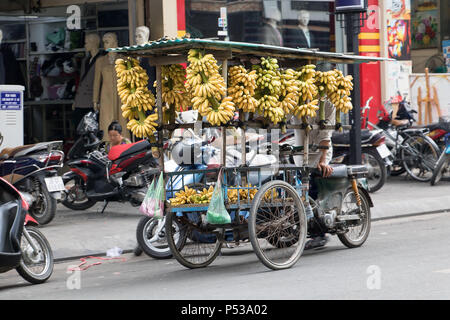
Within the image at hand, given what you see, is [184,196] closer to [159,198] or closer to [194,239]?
[159,198]

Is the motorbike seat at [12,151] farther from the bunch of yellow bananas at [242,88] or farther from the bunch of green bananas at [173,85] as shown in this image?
the bunch of yellow bananas at [242,88]

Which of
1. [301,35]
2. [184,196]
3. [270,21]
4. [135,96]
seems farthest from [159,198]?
[301,35]

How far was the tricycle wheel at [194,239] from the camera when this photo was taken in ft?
26.3

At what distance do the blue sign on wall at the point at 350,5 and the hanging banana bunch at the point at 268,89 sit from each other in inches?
154

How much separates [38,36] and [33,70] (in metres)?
0.59

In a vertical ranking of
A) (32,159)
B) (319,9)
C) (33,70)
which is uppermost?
(319,9)

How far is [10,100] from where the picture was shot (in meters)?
11.4

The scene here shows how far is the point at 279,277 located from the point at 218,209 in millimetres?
783

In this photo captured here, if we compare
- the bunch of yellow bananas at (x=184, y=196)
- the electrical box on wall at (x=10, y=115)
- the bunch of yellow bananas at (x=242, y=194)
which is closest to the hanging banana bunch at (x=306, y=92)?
the bunch of yellow bananas at (x=242, y=194)

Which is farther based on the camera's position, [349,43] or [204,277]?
[349,43]

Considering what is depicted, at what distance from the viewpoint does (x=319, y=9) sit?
16297 millimetres

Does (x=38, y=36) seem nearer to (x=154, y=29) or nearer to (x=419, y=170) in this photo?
(x=154, y=29)

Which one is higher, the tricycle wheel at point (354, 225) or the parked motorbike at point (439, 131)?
the parked motorbike at point (439, 131)
